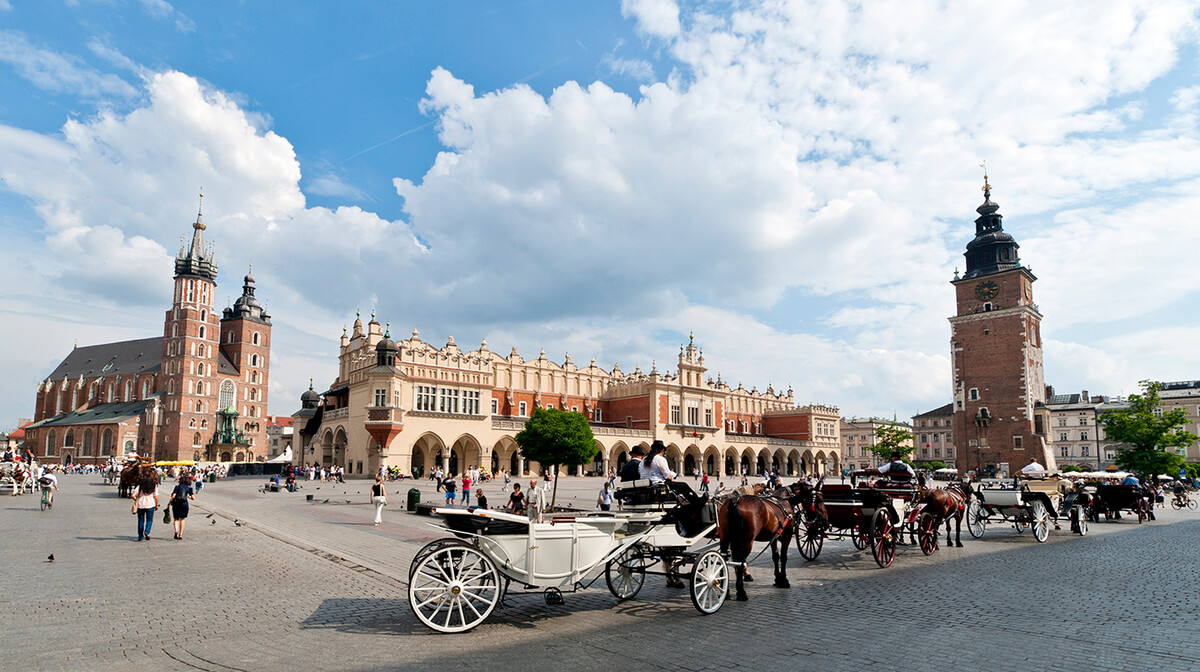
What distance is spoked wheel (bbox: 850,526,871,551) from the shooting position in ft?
37.4

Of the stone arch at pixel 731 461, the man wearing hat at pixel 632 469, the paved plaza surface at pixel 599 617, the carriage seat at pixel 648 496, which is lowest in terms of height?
the stone arch at pixel 731 461

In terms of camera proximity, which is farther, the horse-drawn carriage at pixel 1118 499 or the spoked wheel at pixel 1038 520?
the horse-drawn carriage at pixel 1118 499

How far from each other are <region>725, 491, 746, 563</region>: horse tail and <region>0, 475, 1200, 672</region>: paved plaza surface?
24.2 inches

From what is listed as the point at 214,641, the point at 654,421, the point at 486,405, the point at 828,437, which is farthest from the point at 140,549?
the point at 828,437

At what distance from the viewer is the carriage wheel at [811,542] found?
1118 cm

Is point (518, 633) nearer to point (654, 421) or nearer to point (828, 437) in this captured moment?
point (654, 421)

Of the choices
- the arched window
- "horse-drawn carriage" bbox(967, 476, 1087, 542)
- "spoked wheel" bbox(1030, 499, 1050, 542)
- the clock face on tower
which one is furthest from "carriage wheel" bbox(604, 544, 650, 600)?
the arched window

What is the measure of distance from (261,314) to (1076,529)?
102 m

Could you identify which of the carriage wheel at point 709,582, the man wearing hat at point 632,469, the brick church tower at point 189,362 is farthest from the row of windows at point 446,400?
the brick church tower at point 189,362

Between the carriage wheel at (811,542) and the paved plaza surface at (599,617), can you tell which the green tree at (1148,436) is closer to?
the paved plaza surface at (599,617)

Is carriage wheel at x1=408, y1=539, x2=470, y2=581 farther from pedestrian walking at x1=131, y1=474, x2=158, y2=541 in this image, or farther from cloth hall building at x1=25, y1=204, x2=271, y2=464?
cloth hall building at x1=25, y1=204, x2=271, y2=464

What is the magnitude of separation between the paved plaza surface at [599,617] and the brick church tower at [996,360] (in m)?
48.1

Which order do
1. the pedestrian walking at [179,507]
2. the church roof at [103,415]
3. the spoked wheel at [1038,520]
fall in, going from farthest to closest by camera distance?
1. the church roof at [103,415]
2. the spoked wheel at [1038,520]
3. the pedestrian walking at [179,507]

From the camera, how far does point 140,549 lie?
41.1 ft
